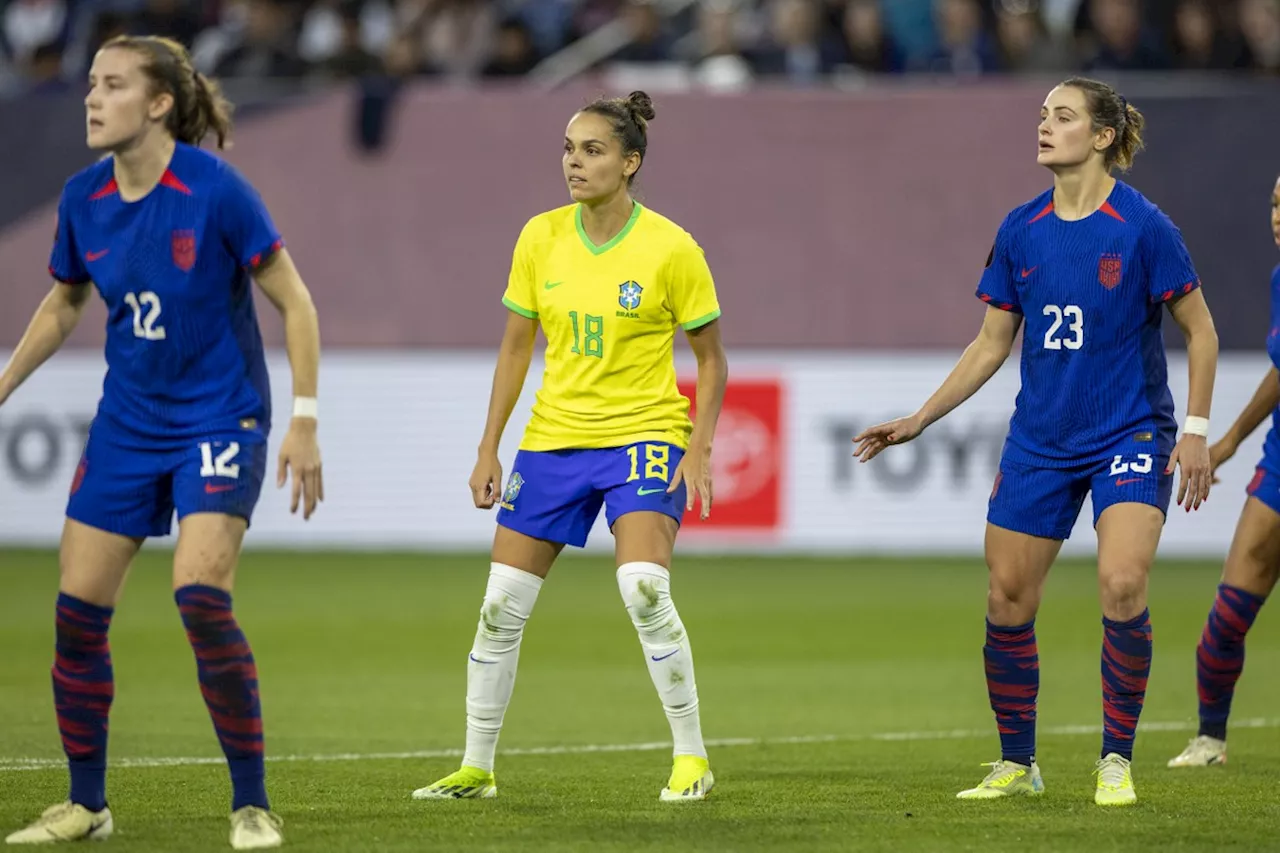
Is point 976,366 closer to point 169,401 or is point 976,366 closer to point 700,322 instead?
point 700,322

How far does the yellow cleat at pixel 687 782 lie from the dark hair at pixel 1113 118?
2.44m

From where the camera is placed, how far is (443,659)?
1140cm

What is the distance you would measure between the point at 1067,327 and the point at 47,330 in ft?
10.7

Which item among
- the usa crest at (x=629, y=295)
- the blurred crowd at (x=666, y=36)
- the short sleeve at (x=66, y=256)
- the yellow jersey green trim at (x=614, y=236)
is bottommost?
the usa crest at (x=629, y=295)

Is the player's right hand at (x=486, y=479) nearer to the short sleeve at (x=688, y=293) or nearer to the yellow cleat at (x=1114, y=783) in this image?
the short sleeve at (x=688, y=293)

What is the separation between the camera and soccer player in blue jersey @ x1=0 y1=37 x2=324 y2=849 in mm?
5512

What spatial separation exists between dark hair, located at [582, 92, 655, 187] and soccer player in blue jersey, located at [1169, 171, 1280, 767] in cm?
256

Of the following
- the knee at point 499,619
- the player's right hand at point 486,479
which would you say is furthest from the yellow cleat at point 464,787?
the player's right hand at point 486,479

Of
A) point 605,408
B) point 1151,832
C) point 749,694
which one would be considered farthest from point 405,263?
point 1151,832

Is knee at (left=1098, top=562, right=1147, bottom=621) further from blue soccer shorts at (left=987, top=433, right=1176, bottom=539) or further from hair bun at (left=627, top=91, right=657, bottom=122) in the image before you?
hair bun at (left=627, top=91, right=657, bottom=122)

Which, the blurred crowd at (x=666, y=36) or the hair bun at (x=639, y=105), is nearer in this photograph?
the hair bun at (x=639, y=105)

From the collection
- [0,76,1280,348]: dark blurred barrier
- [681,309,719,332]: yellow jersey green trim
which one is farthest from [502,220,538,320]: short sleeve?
[0,76,1280,348]: dark blurred barrier

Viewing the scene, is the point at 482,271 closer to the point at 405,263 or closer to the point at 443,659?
the point at 405,263

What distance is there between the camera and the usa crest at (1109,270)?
21.2ft
